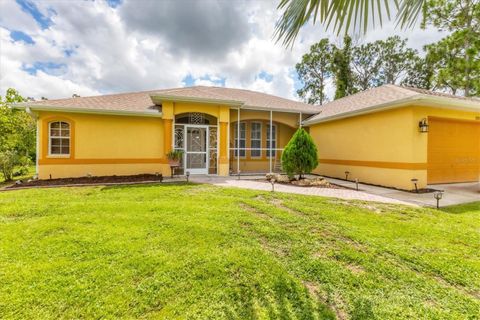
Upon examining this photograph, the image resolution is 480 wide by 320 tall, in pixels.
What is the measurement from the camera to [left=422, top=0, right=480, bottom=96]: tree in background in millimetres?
16703

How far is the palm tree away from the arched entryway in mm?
9535

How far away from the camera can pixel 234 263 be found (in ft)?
10.2

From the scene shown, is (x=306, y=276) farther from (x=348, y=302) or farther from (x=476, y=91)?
(x=476, y=91)

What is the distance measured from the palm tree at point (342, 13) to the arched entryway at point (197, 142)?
9.54 meters

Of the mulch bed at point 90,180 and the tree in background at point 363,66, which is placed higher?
the tree in background at point 363,66

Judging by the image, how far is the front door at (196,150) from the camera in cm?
1183

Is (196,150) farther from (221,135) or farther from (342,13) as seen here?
(342,13)

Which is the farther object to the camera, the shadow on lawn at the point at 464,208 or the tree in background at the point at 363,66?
the tree in background at the point at 363,66

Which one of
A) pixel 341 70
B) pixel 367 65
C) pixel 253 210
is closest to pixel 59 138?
pixel 253 210

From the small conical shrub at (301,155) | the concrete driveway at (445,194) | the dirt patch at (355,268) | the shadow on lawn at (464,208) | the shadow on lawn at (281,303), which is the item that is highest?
the small conical shrub at (301,155)

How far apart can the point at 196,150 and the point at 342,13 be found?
10.1 metres

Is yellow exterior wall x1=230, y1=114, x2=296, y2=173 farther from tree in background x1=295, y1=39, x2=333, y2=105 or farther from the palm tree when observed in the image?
tree in background x1=295, y1=39, x2=333, y2=105

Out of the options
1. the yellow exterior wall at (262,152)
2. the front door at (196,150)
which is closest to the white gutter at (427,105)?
the yellow exterior wall at (262,152)

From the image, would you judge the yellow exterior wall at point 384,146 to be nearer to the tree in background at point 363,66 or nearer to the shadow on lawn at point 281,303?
the shadow on lawn at point 281,303
